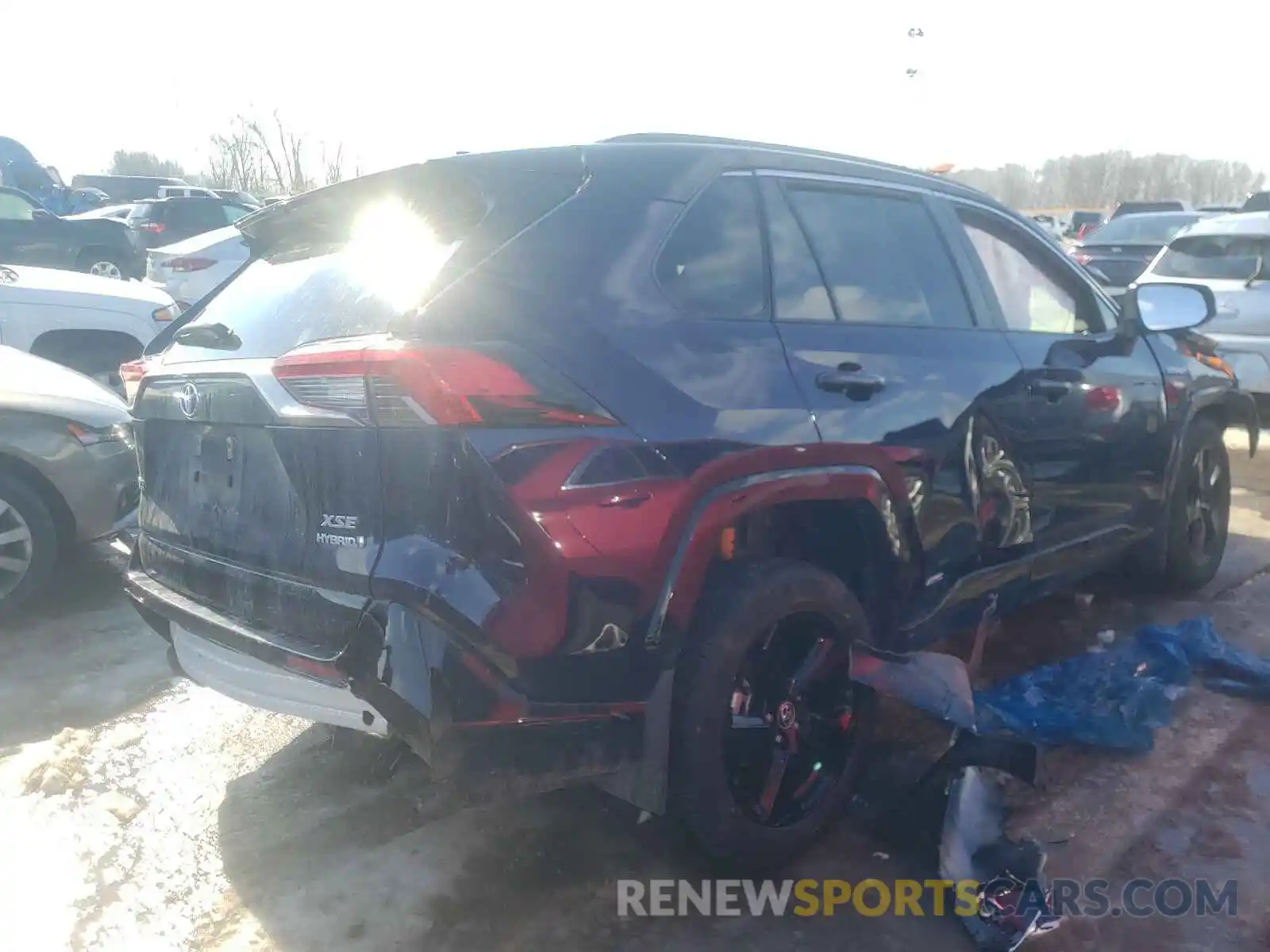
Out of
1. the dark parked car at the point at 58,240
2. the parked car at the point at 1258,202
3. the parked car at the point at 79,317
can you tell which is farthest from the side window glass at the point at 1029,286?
the dark parked car at the point at 58,240

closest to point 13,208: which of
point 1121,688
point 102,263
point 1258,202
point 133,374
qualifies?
point 102,263

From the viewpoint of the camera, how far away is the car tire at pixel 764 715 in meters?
2.46

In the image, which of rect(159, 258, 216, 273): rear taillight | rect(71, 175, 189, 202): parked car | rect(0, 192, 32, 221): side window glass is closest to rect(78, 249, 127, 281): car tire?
rect(0, 192, 32, 221): side window glass

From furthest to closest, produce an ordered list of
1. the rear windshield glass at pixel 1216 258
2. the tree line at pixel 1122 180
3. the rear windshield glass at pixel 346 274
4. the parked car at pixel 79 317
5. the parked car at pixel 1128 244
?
the tree line at pixel 1122 180
the parked car at pixel 1128 244
the rear windshield glass at pixel 1216 258
the parked car at pixel 79 317
the rear windshield glass at pixel 346 274

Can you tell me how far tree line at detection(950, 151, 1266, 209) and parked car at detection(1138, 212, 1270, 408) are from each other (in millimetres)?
68471

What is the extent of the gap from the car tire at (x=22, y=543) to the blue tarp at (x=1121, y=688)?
13.1ft

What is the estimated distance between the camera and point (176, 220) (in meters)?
17.7

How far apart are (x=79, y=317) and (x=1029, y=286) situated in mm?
6044

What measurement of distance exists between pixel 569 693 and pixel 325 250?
4.68 ft

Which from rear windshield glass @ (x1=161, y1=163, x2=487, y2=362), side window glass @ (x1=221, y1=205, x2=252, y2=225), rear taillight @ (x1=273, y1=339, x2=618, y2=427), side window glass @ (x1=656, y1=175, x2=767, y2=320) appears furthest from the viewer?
side window glass @ (x1=221, y1=205, x2=252, y2=225)

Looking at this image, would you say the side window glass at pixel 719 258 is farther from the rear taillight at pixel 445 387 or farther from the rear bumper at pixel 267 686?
the rear bumper at pixel 267 686

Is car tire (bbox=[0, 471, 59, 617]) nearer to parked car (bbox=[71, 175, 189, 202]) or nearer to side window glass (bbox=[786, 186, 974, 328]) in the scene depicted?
side window glass (bbox=[786, 186, 974, 328])

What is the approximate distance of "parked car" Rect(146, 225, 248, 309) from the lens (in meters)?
12.3

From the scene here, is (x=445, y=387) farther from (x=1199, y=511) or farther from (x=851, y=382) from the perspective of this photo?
(x=1199, y=511)
